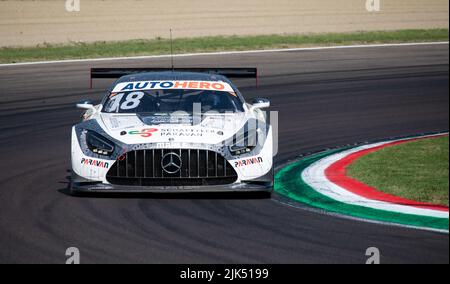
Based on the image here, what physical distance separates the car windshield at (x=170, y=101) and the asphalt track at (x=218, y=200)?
1.04 m

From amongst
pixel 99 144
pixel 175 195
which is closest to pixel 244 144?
pixel 175 195

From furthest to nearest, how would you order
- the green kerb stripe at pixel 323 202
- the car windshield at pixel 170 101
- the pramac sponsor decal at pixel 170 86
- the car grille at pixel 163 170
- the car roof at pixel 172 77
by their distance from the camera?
the car roof at pixel 172 77
the pramac sponsor decal at pixel 170 86
the car windshield at pixel 170 101
the car grille at pixel 163 170
the green kerb stripe at pixel 323 202

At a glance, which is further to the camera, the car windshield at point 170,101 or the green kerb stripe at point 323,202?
the car windshield at point 170,101

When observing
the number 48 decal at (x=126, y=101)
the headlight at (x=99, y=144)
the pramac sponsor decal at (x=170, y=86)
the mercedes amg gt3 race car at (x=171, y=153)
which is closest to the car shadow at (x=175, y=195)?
the mercedes amg gt3 race car at (x=171, y=153)

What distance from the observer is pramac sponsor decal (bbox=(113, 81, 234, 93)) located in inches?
464

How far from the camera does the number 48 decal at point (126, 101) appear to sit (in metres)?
11.5

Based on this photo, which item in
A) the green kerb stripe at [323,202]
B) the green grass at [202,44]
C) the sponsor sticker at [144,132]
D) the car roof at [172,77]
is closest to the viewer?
the green kerb stripe at [323,202]

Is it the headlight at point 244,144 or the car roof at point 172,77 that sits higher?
the car roof at point 172,77

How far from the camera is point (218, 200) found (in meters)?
10.3

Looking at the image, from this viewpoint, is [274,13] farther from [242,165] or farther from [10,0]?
[242,165]

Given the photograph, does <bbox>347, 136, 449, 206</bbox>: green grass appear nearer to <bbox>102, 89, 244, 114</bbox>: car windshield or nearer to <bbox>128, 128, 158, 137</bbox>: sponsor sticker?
<bbox>102, 89, 244, 114</bbox>: car windshield

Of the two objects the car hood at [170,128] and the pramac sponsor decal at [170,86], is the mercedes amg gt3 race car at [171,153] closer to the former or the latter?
the car hood at [170,128]

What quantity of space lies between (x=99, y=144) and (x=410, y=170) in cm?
347

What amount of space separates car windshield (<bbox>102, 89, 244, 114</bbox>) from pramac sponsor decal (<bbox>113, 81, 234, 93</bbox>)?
0.18ft
